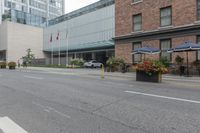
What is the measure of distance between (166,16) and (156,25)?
134cm

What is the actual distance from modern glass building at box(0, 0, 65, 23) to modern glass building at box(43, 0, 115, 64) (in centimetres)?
2474

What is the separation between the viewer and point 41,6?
100500mm

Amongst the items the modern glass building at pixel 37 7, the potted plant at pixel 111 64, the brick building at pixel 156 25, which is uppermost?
the modern glass building at pixel 37 7

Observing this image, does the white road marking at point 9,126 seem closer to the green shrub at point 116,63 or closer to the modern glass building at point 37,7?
the green shrub at point 116,63

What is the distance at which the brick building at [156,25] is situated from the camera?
19844mm

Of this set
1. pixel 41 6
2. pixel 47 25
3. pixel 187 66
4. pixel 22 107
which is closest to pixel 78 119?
pixel 22 107

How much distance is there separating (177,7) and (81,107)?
1791 cm

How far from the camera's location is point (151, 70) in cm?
1434

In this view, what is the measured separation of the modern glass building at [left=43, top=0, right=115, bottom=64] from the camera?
46375 millimetres

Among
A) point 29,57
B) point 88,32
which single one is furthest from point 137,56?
point 29,57

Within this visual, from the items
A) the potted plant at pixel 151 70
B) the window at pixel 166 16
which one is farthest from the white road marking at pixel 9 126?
the window at pixel 166 16

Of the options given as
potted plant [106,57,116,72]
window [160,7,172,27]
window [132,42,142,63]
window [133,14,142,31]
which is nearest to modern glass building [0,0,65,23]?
window [133,14,142,31]

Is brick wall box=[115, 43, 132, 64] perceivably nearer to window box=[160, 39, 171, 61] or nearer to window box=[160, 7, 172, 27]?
window box=[160, 39, 171, 61]

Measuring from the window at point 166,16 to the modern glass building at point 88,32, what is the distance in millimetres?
18187
